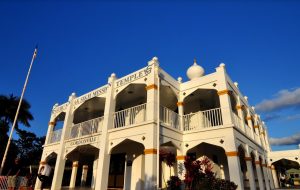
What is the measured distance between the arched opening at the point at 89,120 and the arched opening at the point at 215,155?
263 inches

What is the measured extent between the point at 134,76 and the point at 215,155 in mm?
7815

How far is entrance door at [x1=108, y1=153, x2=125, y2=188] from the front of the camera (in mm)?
14994

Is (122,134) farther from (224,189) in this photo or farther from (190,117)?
(224,189)

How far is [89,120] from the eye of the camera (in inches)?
591

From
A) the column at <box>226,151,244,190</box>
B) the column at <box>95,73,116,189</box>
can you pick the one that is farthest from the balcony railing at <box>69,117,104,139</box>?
the column at <box>226,151,244,190</box>

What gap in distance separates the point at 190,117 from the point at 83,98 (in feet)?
26.6

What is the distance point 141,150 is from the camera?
1436 cm

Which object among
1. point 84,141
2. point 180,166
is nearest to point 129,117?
point 84,141

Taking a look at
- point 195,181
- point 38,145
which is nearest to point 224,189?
point 195,181

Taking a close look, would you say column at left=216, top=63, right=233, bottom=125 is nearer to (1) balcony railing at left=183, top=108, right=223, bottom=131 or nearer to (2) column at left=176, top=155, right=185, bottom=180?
(1) balcony railing at left=183, top=108, right=223, bottom=131

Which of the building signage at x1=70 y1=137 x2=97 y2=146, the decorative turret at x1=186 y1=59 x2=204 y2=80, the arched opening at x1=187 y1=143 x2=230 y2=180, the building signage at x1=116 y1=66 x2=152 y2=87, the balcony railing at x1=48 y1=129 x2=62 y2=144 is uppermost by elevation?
the decorative turret at x1=186 y1=59 x2=204 y2=80

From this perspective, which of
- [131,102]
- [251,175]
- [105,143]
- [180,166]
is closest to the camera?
[180,166]

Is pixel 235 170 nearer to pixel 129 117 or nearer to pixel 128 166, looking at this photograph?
pixel 129 117

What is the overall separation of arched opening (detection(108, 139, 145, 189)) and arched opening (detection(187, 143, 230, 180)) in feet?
A: 11.5
